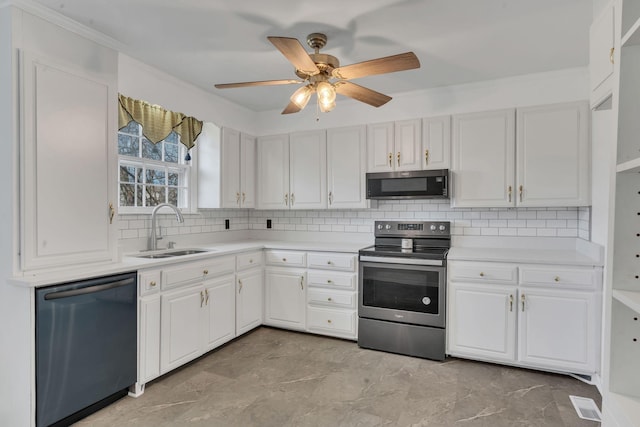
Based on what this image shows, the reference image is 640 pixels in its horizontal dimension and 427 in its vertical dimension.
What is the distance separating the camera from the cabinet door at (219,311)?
119 inches

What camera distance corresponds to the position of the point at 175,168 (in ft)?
12.0

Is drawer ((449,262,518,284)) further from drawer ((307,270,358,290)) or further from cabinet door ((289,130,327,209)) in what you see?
cabinet door ((289,130,327,209))

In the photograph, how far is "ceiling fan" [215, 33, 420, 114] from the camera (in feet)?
6.34

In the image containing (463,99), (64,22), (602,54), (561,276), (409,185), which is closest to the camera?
(602,54)

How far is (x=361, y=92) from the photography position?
8.15ft

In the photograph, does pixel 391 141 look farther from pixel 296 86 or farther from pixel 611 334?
pixel 611 334

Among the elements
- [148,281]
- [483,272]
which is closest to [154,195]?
[148,281]

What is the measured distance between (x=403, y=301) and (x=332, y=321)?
741 mm

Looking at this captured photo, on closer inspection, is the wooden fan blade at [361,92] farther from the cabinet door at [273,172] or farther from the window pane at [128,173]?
the window pane at [128,173]

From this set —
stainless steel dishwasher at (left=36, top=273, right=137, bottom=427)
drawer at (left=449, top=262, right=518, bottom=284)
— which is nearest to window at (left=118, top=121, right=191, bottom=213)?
stainless steel dishwasher at (left=36, top=273, right=137, bottom=427)

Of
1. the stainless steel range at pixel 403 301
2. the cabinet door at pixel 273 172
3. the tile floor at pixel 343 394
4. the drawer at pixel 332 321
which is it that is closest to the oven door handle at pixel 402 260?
the stainless steel range at pixel 403 301

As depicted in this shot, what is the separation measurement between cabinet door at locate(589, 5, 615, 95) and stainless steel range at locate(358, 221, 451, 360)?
1.80 metres

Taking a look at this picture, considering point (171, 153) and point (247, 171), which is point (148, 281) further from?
point (247, 171)

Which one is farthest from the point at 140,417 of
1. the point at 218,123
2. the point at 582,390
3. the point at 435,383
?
the point at 582,390
